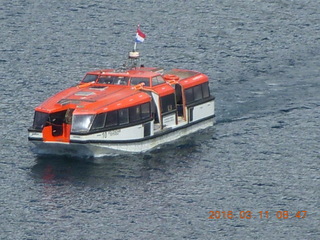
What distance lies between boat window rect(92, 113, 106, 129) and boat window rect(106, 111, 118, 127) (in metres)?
0.37

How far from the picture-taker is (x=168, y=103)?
261 feet

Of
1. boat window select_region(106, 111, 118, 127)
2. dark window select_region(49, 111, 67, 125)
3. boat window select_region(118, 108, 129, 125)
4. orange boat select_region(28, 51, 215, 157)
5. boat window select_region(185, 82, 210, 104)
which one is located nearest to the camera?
orange boat select_region(28, 51, 215, 157)

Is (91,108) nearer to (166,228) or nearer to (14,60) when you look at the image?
(166,228)

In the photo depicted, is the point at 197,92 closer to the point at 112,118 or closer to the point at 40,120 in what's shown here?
the point at 112,118

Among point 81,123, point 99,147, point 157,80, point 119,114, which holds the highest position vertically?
point 157,80

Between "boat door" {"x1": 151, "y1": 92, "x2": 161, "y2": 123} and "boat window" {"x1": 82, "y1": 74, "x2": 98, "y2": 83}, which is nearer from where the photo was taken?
"boat door" {"x1": 151, "y1": 92, "x2": 161, "y2": 123}

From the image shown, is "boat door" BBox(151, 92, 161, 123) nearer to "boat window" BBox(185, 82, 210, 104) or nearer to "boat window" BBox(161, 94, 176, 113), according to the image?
"boat window" BBox(161, 94, 176, 113)

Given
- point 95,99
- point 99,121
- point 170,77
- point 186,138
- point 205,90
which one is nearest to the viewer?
point 99,121

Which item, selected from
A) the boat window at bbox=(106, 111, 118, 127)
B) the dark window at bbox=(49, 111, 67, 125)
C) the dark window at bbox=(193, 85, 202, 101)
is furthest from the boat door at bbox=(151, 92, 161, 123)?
the dark window at bbox=(49, 111, 67, 125)

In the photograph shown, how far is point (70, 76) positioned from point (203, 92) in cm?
1611

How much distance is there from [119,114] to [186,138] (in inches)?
288

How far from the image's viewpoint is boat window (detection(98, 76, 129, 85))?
79.1 meters

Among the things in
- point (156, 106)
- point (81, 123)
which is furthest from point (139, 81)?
point (81, 123)

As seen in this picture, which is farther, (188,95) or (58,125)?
(188,95)
